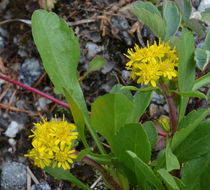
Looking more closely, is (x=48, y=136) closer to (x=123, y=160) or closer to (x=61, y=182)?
(x=123, y=160)

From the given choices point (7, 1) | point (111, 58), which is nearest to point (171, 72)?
point (111, 58)

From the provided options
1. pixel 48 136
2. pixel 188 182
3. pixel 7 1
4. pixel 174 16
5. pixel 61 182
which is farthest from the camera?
pixel 7 1

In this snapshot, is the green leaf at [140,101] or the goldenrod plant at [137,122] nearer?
the goldenrod plant at [137,122]

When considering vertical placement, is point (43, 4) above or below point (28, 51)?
above

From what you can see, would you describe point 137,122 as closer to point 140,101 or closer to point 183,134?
point 140,101

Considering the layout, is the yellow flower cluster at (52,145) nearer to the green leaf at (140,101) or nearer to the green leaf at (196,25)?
the green leaf at (140,101)

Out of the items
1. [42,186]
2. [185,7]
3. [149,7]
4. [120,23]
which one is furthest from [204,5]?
[42,186]

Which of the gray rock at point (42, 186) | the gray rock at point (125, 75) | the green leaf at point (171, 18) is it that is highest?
the green leaf at point (171, 18)

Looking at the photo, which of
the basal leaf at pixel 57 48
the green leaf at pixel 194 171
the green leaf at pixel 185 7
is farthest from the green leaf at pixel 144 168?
the green leaf at pixel 185 7
